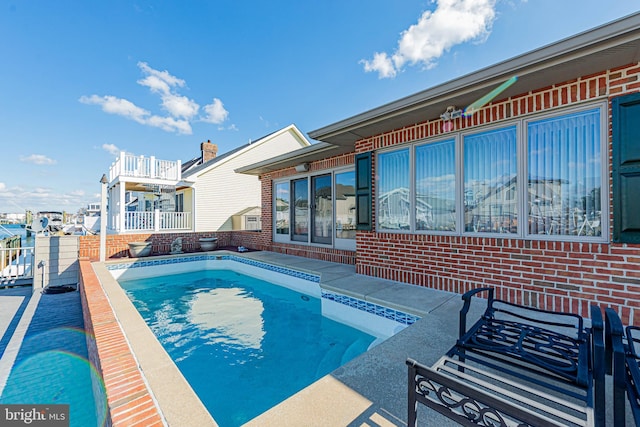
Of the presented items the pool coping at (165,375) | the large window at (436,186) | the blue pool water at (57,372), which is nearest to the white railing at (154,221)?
the blue pool water at (57,372)

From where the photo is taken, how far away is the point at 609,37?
2688mm

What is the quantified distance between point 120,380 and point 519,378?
2924 millimetres

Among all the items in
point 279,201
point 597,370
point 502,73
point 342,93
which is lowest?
point 597,370

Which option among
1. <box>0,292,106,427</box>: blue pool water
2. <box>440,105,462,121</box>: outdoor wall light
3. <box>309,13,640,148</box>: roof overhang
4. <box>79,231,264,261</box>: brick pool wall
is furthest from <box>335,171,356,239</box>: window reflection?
<box>0,292,106,427</box>: blue pool water

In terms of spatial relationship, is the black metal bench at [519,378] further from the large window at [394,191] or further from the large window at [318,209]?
the large window at [318,209]

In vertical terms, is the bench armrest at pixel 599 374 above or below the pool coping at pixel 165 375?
above

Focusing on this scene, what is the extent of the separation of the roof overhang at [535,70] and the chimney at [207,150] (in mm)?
16587

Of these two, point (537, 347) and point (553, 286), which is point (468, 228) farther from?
point (537, 347)

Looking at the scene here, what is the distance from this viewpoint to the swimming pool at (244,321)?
3.22 m

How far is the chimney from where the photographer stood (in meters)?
18.9

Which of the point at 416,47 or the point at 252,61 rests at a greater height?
the point at 252,61

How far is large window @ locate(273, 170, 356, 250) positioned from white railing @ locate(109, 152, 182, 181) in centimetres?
731

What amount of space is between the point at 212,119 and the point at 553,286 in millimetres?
24419

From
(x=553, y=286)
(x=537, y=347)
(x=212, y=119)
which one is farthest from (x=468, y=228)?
(x=212, y=119)
